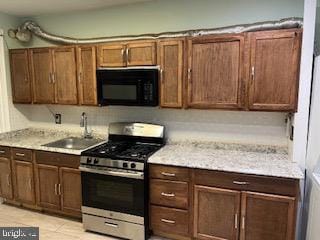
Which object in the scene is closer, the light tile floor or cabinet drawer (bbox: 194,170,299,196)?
cabinet drawer (bbox: 194,170,299,196)

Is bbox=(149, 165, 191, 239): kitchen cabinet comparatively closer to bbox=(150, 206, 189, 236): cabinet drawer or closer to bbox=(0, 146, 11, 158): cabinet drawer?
bbox=(150, 206, 189, 236): cabinet drawer

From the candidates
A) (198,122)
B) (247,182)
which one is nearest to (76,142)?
(198,122)

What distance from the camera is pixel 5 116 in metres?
3.58

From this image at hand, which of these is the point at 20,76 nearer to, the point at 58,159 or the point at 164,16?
the point at 58,159

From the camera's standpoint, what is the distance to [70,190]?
297 cm

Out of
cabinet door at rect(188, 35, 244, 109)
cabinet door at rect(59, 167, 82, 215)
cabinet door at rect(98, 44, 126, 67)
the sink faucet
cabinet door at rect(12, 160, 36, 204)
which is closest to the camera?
cabinet door at rect(188, 35, 244, 109)

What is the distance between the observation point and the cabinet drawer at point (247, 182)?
2.14 metres

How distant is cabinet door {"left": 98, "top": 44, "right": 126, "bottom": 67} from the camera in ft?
9.25

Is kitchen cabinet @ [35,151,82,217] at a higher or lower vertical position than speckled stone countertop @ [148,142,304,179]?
lower

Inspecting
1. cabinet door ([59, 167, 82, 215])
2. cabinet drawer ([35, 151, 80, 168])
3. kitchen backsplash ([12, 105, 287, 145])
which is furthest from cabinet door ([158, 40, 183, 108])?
cabinet door ([59, 167, 82, 215])

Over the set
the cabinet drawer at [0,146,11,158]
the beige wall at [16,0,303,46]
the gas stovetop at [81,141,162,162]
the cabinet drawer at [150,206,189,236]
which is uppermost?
the beige wall at [16,0,303,46]

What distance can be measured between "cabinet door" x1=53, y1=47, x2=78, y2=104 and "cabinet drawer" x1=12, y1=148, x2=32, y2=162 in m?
0.72

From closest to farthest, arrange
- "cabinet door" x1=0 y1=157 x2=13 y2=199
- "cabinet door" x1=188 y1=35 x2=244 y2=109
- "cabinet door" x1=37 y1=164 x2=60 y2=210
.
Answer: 1. "cabinet door" x1=188 y1=35 x2=244 y2=109
2. "cabinet door" x1=37 y1=164 x2=60 y2=210
3. "cabinet door" x1=0 y1=157 x2=13 y2=199

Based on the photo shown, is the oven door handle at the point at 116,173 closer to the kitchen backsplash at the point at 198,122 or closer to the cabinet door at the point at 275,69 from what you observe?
the kitchen backsplash at the point at 198,122
